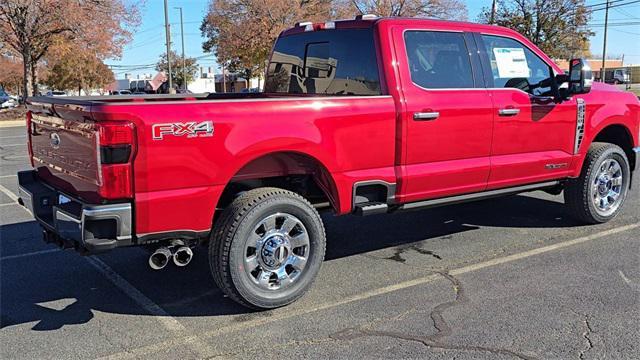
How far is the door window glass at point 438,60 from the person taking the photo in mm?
4793

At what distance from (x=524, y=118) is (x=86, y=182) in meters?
3.77

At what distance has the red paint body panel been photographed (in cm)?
359

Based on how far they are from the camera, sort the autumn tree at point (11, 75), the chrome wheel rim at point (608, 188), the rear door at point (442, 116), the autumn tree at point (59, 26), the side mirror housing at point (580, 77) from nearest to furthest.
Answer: the rear door at point (442, 116) < the side mirror housing at point (580, 77) < the chrome wheel rim at point (608, 188) < the autumn tree at point (59, 26) < the autumn tree at point (11, 75)

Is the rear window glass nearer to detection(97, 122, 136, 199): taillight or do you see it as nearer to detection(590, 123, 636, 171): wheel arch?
detection(97, 122, 136, 199): taillight

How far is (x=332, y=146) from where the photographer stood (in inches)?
167

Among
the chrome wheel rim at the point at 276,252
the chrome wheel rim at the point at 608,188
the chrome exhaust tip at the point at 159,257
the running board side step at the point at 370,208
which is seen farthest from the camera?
the chrome wheel rim at the point at 608,188

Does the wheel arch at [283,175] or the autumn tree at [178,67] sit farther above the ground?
the autumn tree at [178,67]

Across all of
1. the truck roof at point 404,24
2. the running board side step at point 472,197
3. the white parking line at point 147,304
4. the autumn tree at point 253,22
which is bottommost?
the white parking line at point 147,304

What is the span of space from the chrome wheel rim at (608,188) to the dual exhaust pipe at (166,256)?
442cm

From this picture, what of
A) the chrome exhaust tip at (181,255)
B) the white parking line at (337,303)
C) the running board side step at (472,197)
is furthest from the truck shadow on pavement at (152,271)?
the running board side step at (472,197)

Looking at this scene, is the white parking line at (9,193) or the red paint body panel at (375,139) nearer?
the red paint body panel at (375,139)

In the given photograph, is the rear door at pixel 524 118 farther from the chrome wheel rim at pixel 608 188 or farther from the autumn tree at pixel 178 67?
the autumn tree at pixel 178 67

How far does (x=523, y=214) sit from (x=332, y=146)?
353cm

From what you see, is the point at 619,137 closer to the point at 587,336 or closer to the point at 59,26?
the point at 587,336
